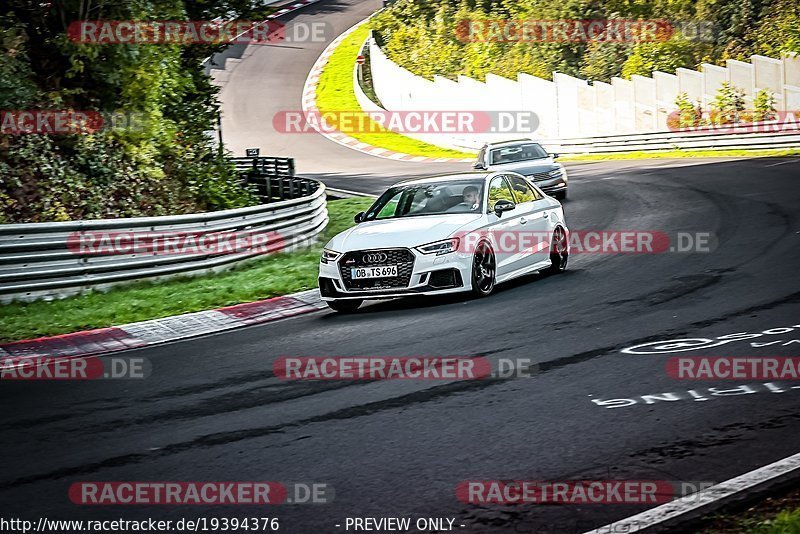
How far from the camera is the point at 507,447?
6684mm

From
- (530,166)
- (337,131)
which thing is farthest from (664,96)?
(337,131)

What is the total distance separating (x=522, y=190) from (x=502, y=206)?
3.91 feet

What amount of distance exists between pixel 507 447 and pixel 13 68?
14.0m

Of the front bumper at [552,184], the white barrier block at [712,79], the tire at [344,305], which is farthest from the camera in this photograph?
the white barrier block at [712,79]

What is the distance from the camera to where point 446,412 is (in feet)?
25.1

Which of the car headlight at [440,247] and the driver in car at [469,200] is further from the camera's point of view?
the driver in car at [469,200]

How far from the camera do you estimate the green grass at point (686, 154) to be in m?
33.0

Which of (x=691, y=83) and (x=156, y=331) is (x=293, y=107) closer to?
(x=691, y=83)

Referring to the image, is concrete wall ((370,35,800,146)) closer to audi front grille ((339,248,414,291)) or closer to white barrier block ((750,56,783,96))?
white barrier block ((750,56,783,96))

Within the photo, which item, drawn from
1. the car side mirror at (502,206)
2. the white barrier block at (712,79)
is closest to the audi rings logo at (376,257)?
the car side mirror at (502,206)

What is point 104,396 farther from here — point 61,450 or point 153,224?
point 153,224

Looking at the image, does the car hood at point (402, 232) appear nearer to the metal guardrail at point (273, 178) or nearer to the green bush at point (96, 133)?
the green bush at point (96, 133)

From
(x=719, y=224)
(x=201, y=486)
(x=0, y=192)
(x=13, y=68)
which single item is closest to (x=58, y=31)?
(x=13, y=68)

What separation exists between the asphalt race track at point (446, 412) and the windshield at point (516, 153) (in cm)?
1140
